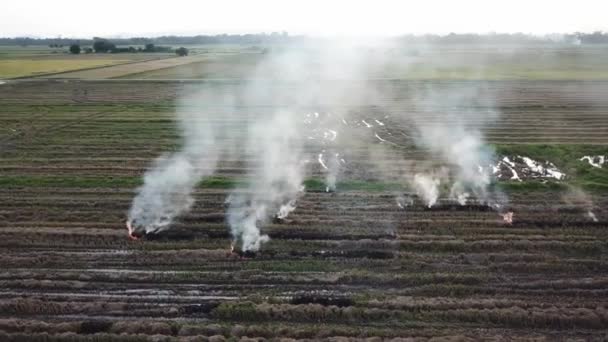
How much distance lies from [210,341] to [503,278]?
26.6ft

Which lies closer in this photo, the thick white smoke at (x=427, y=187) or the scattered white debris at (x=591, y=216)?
the scattered white debris at (x=591, y=216)

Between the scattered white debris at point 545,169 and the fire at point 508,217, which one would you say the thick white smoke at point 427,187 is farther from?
the scattered white debris at point 545,169

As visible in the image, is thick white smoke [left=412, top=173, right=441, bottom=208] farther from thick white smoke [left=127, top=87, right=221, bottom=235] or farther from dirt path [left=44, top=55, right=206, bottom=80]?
dirt path [left=44, top=55, right=206, bottom=80]

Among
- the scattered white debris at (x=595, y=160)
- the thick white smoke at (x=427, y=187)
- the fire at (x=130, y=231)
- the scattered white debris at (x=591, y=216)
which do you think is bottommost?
the fire at (x=130, y=231)

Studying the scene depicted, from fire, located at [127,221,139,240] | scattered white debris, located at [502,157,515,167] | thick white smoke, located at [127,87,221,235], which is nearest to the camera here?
fire, located at [127,221,139,240]

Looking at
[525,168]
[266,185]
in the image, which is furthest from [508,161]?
[266,185]

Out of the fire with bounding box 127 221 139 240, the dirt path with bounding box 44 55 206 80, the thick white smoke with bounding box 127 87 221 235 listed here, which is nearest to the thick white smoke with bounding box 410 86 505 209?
the thick white smoke with bounding box 127 87 221 235

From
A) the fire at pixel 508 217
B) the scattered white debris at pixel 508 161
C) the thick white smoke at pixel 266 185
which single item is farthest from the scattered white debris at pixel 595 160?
the thick white smoke at pixel 266 185

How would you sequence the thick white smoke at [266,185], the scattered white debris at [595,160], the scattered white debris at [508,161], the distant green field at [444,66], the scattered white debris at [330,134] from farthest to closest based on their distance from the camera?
the distant green field at [444,66]
the scattered white debris at [330,134]
the scattered white debris at [508,161]
the scattered white debris at [595,160]
the thick white smoke at [266,185]

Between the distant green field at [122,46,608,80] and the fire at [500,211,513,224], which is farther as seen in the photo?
the distant green field at [122,46,608,80]

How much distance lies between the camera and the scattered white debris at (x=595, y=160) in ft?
84.3

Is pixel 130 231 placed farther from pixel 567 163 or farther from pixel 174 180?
pixel 567 163

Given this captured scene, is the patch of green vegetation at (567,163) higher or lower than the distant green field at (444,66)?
lower

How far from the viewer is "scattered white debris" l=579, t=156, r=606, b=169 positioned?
2571 cm
